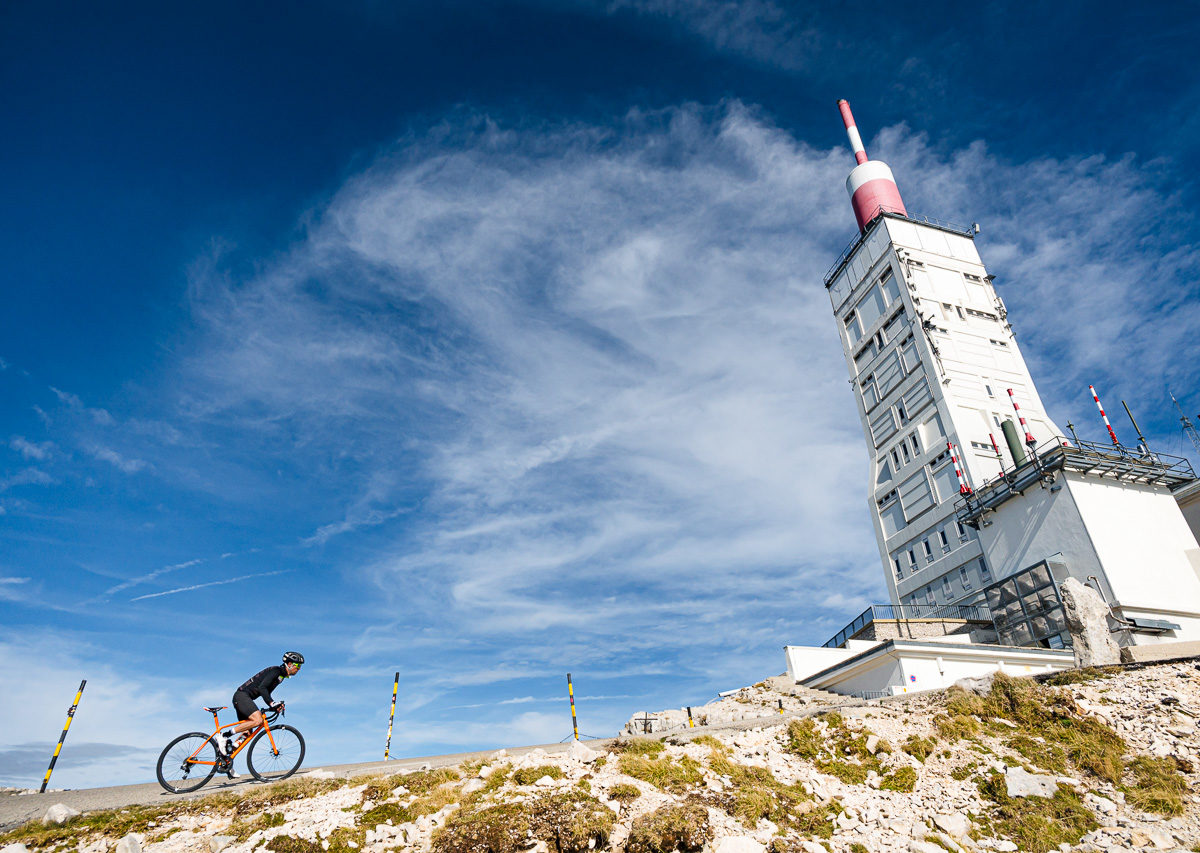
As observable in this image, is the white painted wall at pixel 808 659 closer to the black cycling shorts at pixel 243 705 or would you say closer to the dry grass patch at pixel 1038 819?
the dry grass patch at pixel 1038 819

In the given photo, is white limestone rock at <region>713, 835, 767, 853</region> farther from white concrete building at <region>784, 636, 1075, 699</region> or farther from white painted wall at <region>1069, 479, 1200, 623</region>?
white painted wall at <region>1069, 479, 1200, 623</region>

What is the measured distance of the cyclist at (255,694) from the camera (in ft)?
41.7

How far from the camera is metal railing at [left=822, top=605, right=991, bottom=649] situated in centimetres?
3669

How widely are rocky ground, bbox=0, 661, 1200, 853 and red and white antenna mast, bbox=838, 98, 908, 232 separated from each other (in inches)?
2005

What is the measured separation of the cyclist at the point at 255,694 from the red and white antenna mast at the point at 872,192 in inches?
2237

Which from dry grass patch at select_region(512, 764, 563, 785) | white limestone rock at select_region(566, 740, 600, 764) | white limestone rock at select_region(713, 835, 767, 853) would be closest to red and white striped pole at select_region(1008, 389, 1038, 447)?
white limestone rock at select_region(566, 740, 600, 764)

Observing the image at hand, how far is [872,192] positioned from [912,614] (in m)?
36.6

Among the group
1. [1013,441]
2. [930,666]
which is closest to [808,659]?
[930,666]

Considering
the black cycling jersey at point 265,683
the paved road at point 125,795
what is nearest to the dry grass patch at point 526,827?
the paved road at point 125,795

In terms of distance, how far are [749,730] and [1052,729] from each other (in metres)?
5.96

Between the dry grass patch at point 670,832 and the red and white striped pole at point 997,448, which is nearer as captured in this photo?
the dry grass patch at point 670,832

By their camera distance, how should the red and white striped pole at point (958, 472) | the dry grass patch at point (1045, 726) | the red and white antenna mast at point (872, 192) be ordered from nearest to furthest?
the dry grass patch at point (1045, 726) < the red and white striped pole at point (958, 472) < the red and white antenna mast at point (872, 192)

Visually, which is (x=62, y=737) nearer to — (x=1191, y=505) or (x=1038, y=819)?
(x=1038, y=819)

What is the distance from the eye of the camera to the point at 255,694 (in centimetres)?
1295
